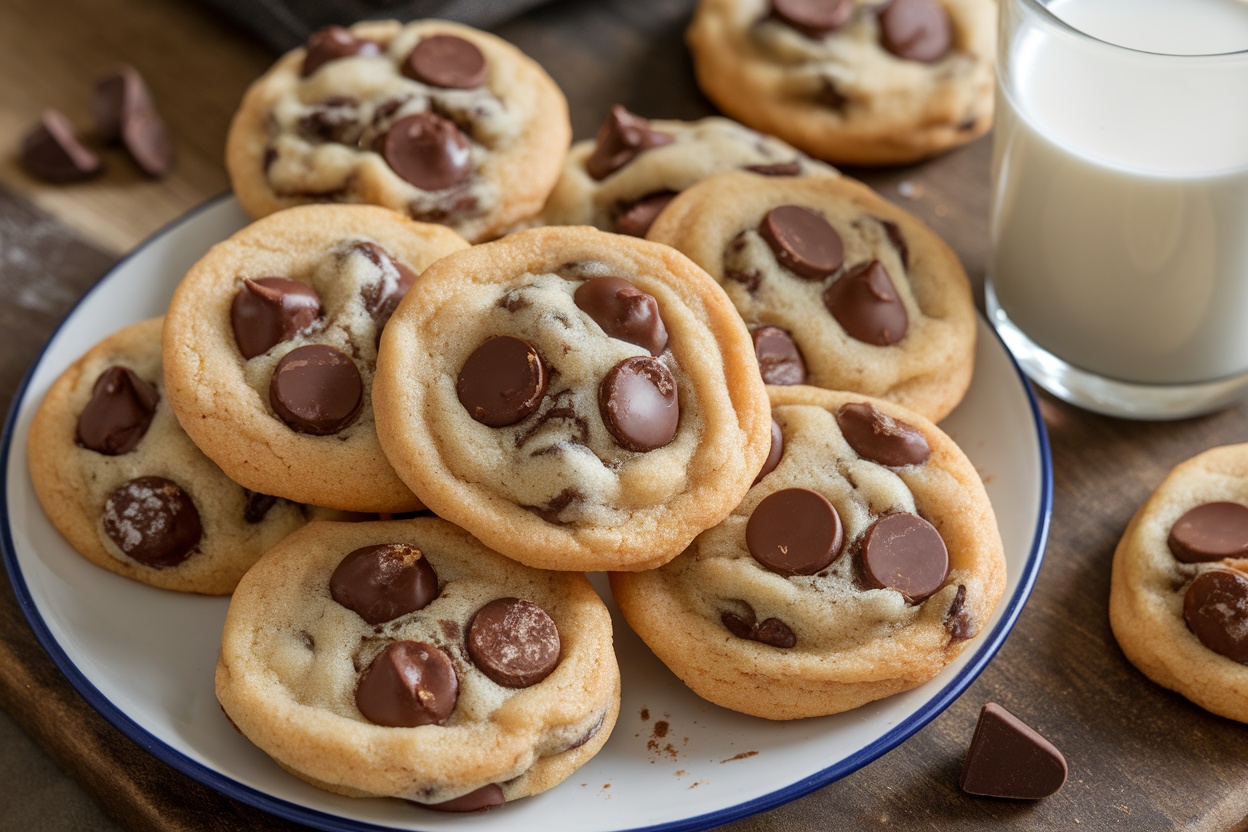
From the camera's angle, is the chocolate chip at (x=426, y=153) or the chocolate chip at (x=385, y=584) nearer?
the chocolate chip at (x=385, y=584)

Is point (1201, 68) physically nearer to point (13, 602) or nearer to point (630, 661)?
point (630, 661)

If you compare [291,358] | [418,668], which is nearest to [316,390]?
[291,358]

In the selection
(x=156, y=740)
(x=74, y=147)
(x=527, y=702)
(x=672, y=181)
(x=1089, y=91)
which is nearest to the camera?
(x=527, y=702)

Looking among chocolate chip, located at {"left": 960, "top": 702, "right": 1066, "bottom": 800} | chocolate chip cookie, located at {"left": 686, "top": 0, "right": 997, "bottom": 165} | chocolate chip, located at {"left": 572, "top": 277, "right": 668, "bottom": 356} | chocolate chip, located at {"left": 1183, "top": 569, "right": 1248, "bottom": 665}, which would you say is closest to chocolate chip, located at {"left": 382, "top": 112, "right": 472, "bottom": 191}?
chocolate chip, located at {"left": 572, "top": 277, "right": 668, "bottom": 356}

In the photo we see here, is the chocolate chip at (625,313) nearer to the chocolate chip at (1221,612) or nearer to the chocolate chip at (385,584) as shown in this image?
the chocolate chip at (385,584)

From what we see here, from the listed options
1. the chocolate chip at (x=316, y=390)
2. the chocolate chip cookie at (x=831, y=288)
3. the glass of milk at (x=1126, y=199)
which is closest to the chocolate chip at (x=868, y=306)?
the chocolate chip cookie at (x=831, y=288)

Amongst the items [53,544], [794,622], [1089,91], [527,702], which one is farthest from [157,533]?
[1089,91]

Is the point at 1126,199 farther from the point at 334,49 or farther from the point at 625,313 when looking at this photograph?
the point at 334,49
